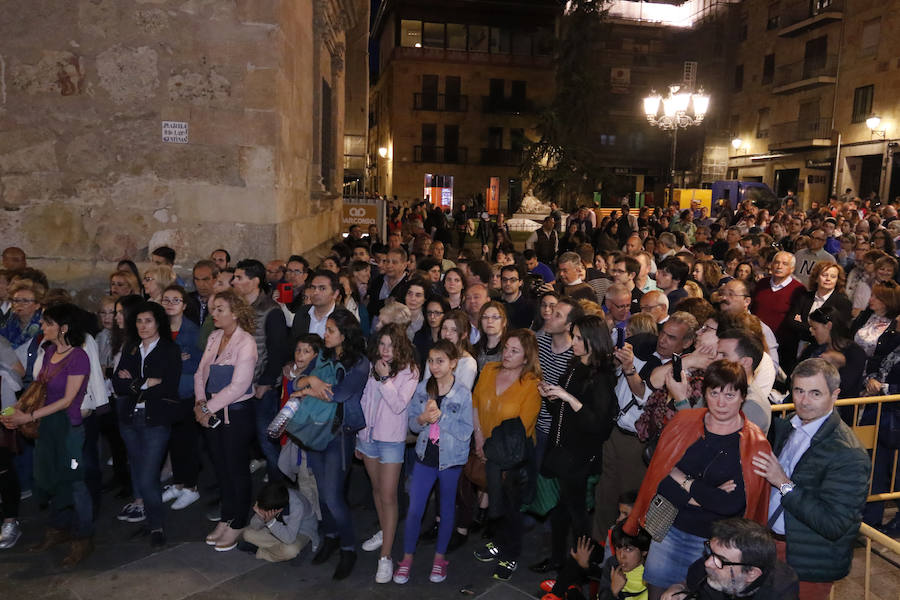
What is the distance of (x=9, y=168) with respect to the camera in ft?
23.4

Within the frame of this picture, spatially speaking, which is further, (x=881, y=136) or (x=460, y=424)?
(x=881, y=136)

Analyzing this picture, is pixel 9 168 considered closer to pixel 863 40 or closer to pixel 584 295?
pixel 584 295

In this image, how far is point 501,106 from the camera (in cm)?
3688

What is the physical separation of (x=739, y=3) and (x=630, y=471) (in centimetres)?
3758

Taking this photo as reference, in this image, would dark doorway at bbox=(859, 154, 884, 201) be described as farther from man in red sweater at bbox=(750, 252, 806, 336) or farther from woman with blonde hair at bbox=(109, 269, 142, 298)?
woman with blonde hair at bbox=(109, 269, 142, 298)

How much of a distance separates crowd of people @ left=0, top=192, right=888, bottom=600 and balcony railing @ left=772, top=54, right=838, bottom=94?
90.9ft

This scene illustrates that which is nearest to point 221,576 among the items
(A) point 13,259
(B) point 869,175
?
(A) point 13,259

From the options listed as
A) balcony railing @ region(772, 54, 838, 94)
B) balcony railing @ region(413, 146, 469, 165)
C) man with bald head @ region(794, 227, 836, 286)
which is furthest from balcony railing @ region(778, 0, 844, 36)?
man with bald head @ region(794, 227, 836, 286)

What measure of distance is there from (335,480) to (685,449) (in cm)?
236

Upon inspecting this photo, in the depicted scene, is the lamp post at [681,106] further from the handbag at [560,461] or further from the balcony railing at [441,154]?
the balcony railing at [441,154]

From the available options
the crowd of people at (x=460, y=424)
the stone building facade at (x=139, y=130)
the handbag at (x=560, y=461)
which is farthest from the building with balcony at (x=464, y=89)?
the handbag at (x=560, y=461)

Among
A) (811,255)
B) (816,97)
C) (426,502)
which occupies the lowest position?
(426,502)

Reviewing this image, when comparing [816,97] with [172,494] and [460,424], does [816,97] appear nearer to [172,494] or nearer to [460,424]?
[460,424]

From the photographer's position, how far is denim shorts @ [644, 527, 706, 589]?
3.22 meters
